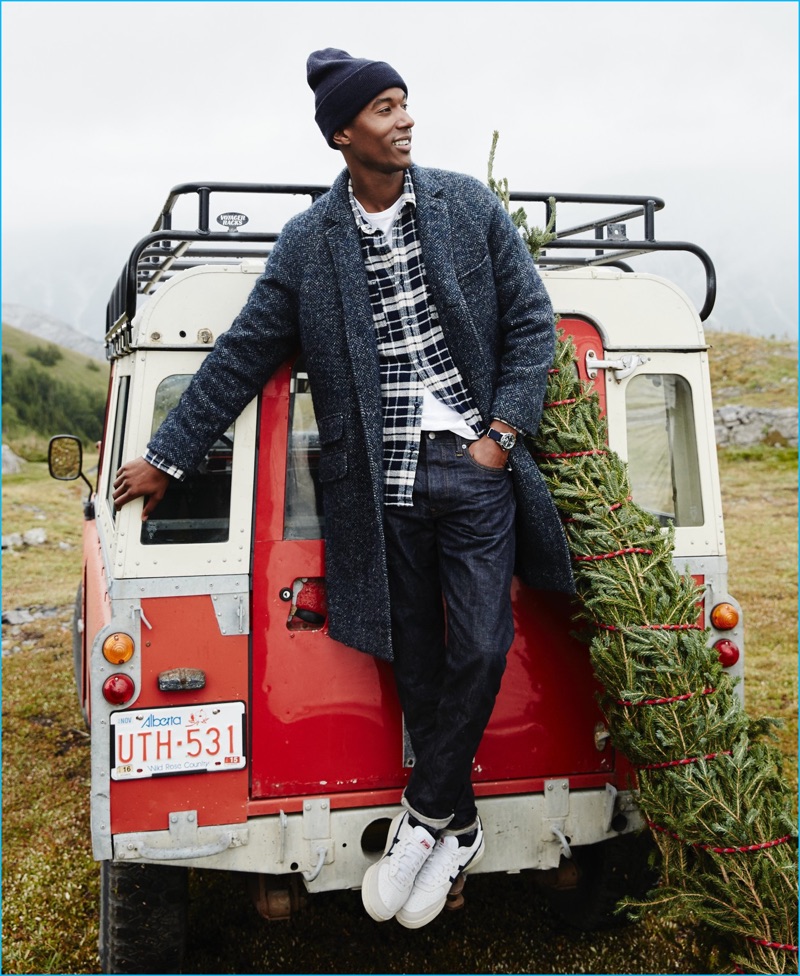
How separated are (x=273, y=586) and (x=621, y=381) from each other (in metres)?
1.46

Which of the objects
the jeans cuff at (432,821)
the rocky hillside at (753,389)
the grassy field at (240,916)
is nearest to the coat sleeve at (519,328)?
Result: the jeans cuff at (432,821)

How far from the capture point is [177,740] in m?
3.26

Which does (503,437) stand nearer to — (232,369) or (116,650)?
(232,369)

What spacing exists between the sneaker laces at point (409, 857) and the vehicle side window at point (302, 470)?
1.03 meters

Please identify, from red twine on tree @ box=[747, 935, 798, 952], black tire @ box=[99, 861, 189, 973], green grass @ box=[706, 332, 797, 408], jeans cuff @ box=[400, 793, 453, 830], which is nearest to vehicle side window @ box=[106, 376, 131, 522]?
black tire @ box=[99, 861, 189, 973]

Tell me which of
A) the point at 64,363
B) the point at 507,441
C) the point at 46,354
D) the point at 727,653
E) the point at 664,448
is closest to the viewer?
the point at 507,441

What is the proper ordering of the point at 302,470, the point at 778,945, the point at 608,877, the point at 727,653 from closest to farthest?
the point at 778,945 < the point at 302,470 < the point at 727,653 < the point at 608,877

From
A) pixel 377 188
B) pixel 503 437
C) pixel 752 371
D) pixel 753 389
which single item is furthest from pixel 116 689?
pixel 752 371

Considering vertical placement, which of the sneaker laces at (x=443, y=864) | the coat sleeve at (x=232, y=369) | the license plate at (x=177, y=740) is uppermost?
the coat sleeve at (x=232, y=369)

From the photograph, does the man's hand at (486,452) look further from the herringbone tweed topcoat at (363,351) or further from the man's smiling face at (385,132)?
the man's smiling face at (385,132)

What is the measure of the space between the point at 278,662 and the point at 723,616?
1.60m

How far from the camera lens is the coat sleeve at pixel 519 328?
313cm

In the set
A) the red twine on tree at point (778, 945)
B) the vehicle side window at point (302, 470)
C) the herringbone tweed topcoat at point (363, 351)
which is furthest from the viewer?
the vehicle side window at point (302, 470)

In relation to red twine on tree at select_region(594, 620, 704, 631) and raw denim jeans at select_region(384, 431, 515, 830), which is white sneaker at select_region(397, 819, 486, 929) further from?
red twine on tree at select_region(594, 620, 704, 631)
